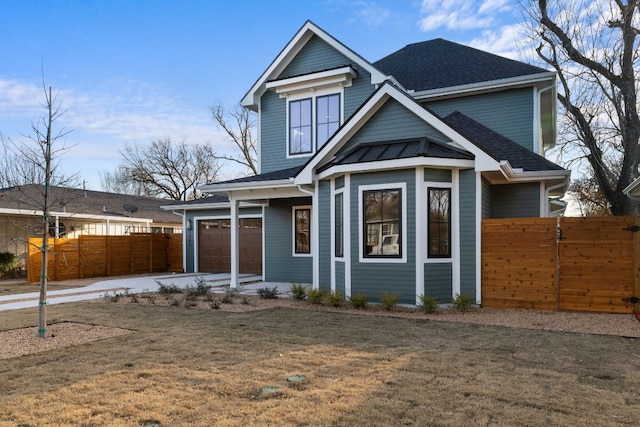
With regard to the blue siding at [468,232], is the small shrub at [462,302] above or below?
below

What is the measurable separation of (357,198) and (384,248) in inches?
47.8

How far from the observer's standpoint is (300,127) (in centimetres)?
1358

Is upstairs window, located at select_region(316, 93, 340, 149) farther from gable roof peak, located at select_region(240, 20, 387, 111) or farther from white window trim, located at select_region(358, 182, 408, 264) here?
Answer: white window trim, located at select_region(358, 182, 408, 264)

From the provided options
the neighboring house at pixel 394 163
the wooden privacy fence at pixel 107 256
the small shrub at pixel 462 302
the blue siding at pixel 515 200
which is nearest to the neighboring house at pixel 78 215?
the wooden privacy fence at pixel 107 256

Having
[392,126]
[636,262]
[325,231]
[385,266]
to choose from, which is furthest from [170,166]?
[636,262]

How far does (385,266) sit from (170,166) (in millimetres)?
32564

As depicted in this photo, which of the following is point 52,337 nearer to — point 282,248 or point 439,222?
point 439,222

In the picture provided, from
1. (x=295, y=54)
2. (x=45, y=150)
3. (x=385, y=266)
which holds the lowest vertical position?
(x=385, y=266)

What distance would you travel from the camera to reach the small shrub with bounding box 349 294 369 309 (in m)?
8.80

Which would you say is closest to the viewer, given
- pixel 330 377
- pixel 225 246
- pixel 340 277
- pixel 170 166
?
pixel 330 377

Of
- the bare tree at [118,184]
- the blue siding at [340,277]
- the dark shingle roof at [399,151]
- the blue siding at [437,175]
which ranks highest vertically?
the bare tree at [118,184]

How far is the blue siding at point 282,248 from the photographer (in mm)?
13938

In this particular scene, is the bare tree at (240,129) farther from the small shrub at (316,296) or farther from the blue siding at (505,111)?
the small shrub at (316,296)

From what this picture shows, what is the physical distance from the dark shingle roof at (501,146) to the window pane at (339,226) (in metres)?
3.12
